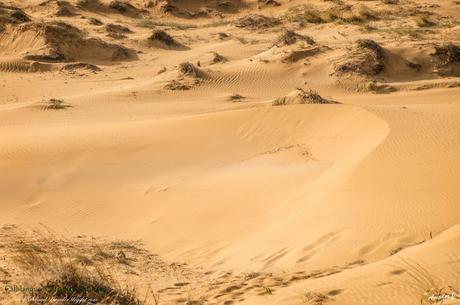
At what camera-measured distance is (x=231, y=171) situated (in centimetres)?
882

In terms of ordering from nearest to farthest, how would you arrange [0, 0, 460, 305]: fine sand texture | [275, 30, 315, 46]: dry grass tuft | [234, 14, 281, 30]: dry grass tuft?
[0, 0, 460, 305]: fine sand texture → [275, 30, 315, 46]: dry grass tuft → [234, 14, 281, 30]: dry grass tuft

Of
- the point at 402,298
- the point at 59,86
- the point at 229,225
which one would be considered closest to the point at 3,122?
the point at 59,86

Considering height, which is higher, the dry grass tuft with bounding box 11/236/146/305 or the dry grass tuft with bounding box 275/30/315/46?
the dry grass tuft with bounding box 11/236/146/305

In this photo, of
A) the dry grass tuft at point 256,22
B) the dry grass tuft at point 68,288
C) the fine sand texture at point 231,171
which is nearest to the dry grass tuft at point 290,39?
the fine sand texture at point 231,171

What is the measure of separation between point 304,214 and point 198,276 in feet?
5.35

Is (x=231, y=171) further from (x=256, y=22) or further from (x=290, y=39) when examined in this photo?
(x=256, y=22)

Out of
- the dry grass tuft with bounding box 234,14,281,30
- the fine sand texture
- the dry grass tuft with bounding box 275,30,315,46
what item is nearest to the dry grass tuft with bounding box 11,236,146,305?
the fine sand texture

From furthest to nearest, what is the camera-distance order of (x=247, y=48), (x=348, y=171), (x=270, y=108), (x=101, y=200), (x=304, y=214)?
1. (x=247, y=48)
2. (x=270, y=108)
3. (x=101, y=200)
4. (x=348, y=171)
5. (x=304, y=214)

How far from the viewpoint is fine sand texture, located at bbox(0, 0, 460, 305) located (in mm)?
4848

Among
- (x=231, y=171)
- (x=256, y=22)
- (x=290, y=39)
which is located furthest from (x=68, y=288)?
(x=256, y=22)

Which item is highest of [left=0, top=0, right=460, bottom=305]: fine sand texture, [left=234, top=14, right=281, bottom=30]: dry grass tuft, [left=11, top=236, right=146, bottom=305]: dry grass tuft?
[left=11, top=236, right=146, bottom=305]: dry grass tuft

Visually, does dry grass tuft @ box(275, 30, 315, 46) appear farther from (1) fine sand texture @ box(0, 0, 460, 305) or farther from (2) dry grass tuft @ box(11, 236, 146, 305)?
(2) dry grass tuft @ box(11, 236, 146, 305)

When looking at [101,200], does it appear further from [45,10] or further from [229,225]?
[45,10]

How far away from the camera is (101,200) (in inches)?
321
